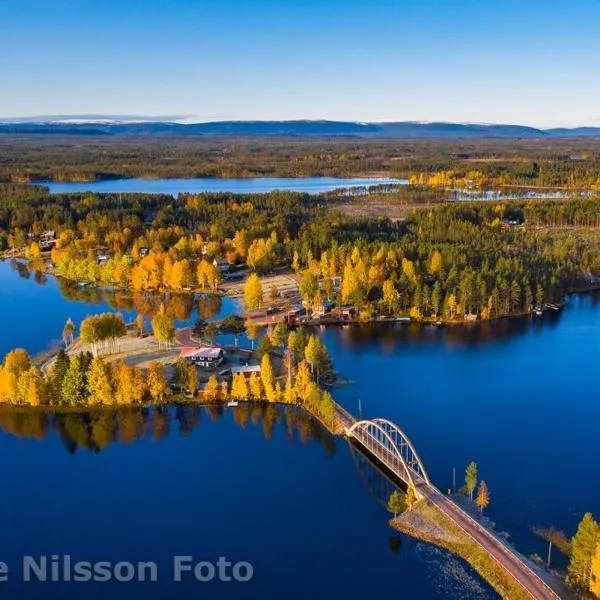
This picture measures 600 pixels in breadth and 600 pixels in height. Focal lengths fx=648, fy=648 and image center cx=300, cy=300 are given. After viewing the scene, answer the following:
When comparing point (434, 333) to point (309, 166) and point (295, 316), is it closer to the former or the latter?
point (295, 316)

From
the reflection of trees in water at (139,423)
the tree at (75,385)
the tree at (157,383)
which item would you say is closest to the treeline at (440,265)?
the reflection of trees in water at (139,423)

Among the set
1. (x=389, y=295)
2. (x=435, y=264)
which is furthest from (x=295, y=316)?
(x=435, y=264)

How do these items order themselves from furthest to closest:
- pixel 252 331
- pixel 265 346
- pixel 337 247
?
pixel 337 247
pixel 252 331
pixel 265 346

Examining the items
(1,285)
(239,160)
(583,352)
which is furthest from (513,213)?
(239,160)

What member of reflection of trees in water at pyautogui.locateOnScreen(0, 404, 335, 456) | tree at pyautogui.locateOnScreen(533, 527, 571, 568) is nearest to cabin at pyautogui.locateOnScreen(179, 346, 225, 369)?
reflection of trees in water at pyautogui.locateOnScreen(0, 404, 335, 456)

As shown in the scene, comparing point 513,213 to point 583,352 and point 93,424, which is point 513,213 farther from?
point 93,424

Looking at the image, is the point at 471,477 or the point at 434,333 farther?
the point at 434,333
